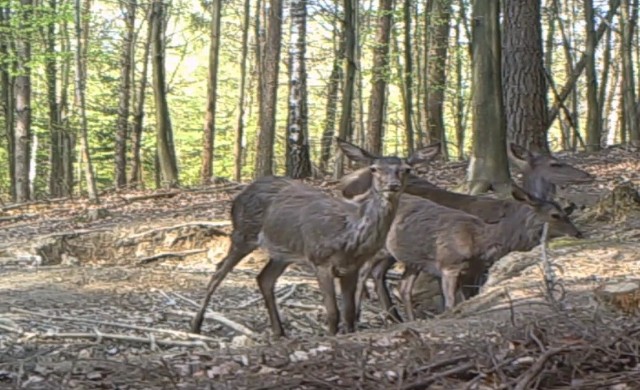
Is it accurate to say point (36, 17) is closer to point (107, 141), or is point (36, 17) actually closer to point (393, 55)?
point (393, 55)

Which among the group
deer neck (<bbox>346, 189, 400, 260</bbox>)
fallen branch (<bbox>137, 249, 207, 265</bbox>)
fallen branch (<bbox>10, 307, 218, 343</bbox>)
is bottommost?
fallen branch (<bbox>10, 307, 218, 343</bbox>)

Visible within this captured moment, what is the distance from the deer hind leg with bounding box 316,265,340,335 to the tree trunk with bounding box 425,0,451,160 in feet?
55.5

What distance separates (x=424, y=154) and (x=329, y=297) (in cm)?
133

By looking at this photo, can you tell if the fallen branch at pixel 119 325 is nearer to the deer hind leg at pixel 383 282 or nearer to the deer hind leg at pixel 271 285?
the deer hind leg at pixel 271 285

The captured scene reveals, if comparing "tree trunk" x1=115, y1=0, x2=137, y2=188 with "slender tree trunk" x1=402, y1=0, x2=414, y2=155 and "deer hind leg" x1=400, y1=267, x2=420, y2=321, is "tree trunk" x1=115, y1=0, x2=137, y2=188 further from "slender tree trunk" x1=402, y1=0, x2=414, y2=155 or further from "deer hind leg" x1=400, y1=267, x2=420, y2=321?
"deer hind leg" x1=400, y1=267, x2=420, y2=321

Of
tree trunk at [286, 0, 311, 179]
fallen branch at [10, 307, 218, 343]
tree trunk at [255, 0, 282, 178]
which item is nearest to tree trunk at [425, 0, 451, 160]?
tree trunk at [286, 0, 311, 179]

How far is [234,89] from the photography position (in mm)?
38594

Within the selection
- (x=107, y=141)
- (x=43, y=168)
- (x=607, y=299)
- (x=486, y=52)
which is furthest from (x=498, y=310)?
(x=43, y=168)

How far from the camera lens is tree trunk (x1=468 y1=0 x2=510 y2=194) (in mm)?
11492

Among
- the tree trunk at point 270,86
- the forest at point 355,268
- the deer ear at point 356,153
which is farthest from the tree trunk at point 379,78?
the deer ear at point 356,153

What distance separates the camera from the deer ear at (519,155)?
10.9m

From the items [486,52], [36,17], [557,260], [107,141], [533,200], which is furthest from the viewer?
[107,141]

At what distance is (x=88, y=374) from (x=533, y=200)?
18.7 ft

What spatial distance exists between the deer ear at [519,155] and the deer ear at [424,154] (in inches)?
155
